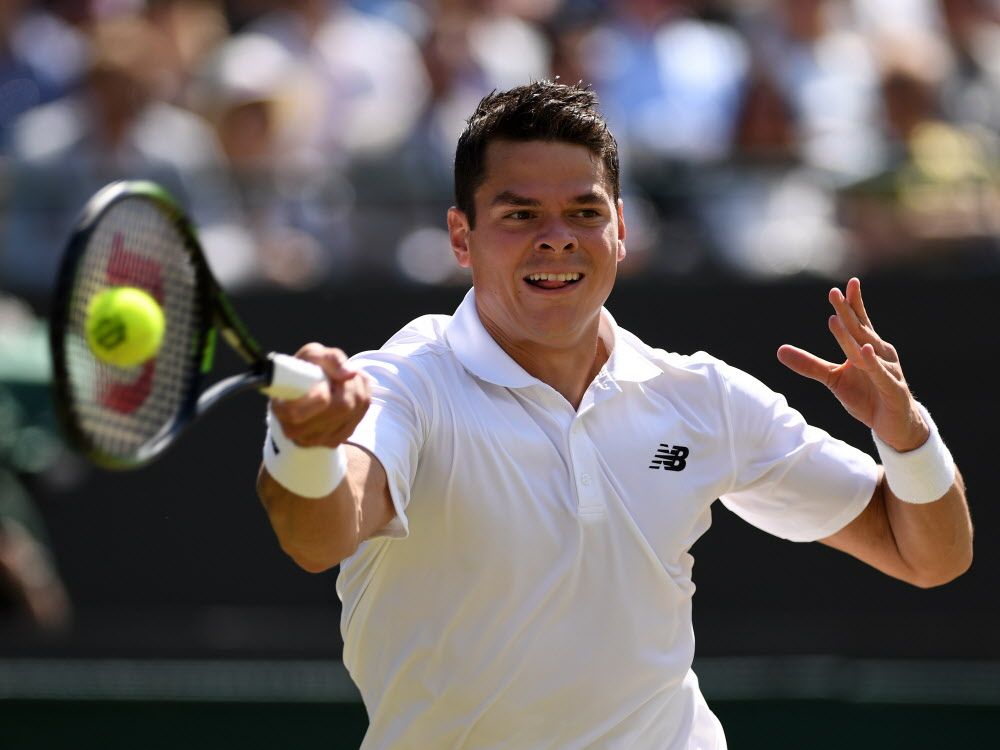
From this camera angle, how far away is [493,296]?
3.47 metres

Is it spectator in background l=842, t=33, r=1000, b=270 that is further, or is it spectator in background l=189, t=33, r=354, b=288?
spectator in background l=189, t=33, r=354, b=288

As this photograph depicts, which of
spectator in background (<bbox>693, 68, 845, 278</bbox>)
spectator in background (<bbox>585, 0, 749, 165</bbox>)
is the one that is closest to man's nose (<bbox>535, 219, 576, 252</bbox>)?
spectator in background (<bbox>693, 68, 845, 278</bbox>)

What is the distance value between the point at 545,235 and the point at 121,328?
Result: 3.15 feet

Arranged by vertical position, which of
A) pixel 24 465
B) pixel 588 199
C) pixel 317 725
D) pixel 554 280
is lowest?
pixel 317 725

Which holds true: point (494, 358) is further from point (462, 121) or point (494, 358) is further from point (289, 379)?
point (462, 121)

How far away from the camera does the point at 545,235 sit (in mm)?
3361

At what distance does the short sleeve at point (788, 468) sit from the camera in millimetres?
3566

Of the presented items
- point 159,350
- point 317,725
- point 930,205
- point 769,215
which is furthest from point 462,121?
point 159,350

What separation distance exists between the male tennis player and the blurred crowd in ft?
10.5

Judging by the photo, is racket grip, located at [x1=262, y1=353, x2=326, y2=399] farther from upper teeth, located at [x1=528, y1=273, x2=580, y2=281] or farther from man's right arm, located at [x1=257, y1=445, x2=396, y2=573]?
upper teeth, located at [x1=528, y1=273, x2=580, y2=281]

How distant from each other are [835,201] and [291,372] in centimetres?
435

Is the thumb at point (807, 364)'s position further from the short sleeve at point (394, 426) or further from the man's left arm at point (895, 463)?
the short sleeve at point (394, 426)

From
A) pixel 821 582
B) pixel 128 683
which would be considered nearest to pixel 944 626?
pixel 821 582

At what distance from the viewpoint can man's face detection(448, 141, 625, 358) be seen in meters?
3.37
